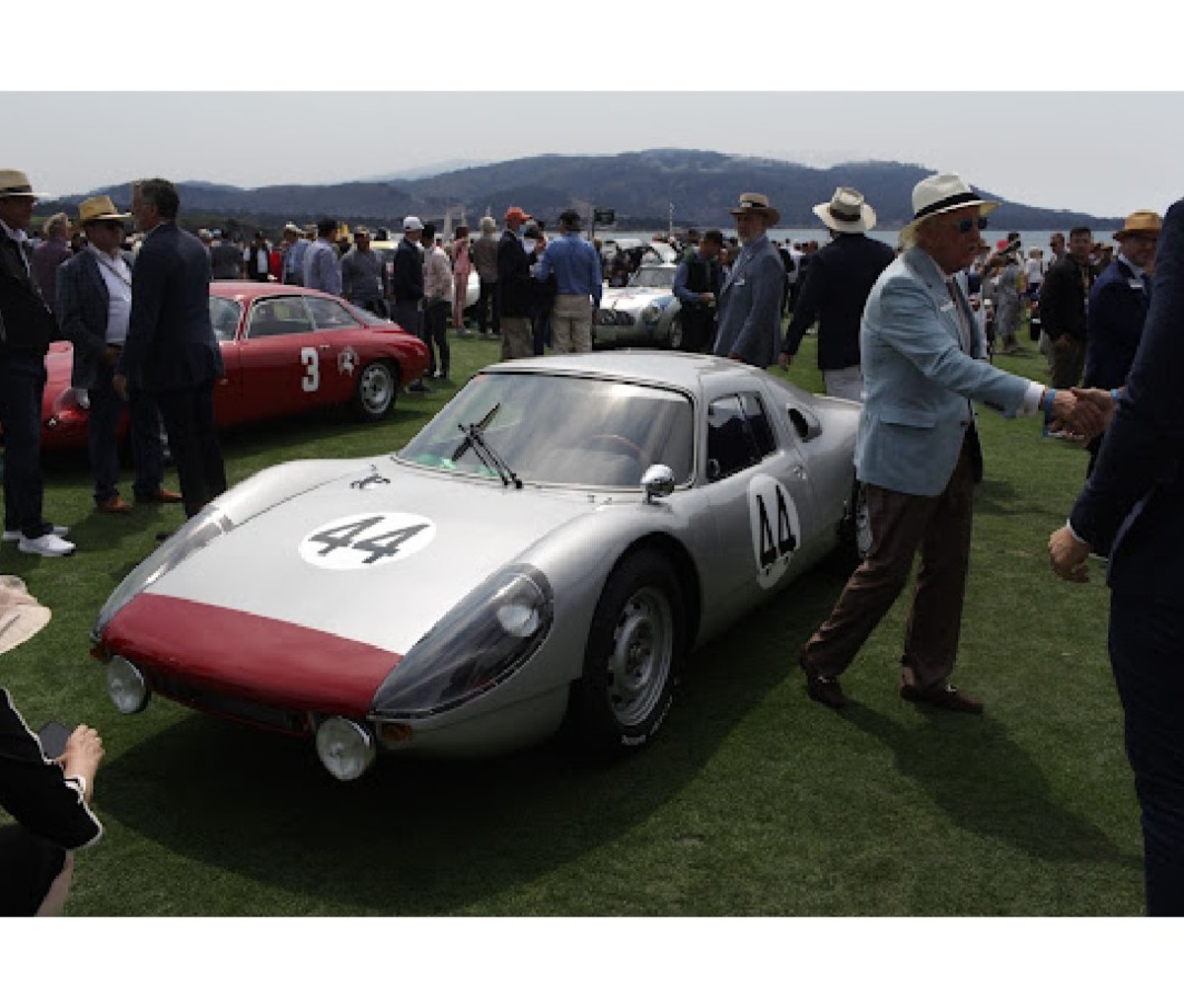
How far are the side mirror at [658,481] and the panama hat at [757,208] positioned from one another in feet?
12.6

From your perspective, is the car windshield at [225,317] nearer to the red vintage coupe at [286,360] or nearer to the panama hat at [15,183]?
the red vintage coupe at [286,360]

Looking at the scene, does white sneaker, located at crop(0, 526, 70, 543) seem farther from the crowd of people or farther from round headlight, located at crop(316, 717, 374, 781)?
round headlight, located at crop(316, 717, 374, 781)

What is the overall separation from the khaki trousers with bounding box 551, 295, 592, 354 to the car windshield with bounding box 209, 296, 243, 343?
12.1ft

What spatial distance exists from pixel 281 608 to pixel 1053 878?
2.40 metres

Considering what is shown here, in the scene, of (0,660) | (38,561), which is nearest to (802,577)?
(0,660)

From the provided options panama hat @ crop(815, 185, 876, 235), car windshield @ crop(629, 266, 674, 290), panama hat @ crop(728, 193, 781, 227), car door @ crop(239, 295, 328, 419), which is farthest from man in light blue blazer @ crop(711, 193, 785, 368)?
car windshield @ crop(629, 266, 674, 290)

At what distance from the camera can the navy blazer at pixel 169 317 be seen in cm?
550

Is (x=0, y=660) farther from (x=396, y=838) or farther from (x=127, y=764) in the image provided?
(x=396, y=838)

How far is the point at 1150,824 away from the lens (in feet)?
6.86

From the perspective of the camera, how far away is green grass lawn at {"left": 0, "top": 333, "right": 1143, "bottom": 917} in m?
2.87

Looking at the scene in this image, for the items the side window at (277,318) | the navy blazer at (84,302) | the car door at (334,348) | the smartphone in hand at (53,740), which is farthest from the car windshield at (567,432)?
the car door at (334,348)

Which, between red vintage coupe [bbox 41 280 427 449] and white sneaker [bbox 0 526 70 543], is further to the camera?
red vintage coupe [bbox 41 280 427 449]

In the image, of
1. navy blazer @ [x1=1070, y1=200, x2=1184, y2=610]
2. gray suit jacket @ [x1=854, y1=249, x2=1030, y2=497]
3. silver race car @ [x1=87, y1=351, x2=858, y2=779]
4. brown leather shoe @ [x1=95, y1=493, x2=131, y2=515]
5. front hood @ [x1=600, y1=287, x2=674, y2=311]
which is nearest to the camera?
navy blazer @ [x1=1070, y1=200, x2=1184, y2=610]

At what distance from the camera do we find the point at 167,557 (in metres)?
3.69
